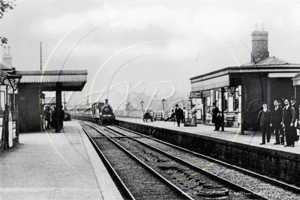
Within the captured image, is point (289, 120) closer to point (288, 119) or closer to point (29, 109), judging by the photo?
point (288, 119)

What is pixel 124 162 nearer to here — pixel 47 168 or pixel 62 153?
pixel 62 153

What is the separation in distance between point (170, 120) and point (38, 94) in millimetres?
18986

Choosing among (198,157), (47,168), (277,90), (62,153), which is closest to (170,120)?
(277,90)

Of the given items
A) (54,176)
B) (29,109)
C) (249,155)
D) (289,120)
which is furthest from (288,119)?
(29,109)

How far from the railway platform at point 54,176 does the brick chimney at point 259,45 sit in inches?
996

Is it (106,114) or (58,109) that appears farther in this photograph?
(106,114)

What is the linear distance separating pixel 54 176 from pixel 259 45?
30234 mm

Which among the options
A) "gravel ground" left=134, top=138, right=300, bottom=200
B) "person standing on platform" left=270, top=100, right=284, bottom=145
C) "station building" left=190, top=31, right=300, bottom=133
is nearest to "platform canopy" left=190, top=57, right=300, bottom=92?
"station building" left=190, top=31, right=300, bottom=133

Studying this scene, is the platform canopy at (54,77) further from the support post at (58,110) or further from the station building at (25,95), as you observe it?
the support post at (58,110)

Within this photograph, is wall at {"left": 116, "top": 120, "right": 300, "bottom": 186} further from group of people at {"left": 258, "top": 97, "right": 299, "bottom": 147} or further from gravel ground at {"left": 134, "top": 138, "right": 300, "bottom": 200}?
group of people at {"left": 258, "top": 97, "right": 299, "bottom": 147}

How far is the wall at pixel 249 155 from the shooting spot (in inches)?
445

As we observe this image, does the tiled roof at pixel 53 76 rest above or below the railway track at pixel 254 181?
above

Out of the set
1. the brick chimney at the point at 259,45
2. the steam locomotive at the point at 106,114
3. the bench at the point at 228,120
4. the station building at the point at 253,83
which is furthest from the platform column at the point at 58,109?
the steam locomotive at the point at 106,114

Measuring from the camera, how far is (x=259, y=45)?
122ft
